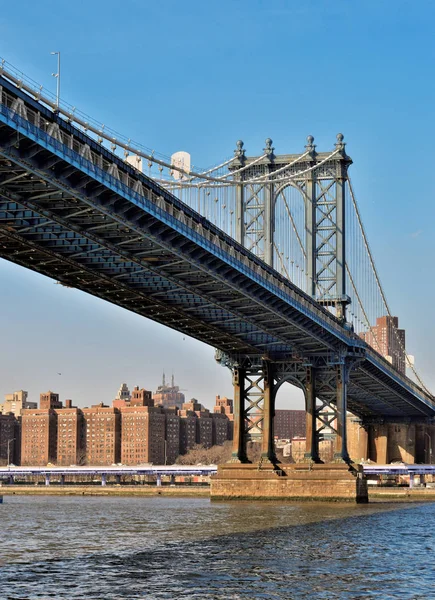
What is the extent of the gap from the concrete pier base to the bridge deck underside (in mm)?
9258

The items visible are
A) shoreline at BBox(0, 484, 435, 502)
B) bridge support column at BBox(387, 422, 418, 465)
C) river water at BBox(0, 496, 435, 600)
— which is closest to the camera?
river water at BBox(0, 496, 435, 600)

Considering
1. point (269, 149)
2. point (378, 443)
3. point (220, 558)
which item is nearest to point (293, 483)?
point (269, 149)

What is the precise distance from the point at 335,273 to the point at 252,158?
11.3 m

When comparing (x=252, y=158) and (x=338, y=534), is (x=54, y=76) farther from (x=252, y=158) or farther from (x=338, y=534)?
(x=252, y=158)

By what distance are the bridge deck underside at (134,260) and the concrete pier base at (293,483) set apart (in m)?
9.26

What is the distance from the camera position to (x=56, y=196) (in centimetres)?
4716

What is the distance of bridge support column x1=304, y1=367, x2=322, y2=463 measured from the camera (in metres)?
91.7

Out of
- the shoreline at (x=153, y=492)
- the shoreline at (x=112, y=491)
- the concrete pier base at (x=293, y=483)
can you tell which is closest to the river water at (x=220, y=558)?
the concrete pier base at (x=293, y=483)

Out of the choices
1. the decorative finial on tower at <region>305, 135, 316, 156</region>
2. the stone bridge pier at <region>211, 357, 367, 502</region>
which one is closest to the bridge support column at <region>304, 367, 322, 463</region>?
the stone bridge pier at <region>211, 357, 367, 502</region>

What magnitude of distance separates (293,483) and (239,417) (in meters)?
8.61

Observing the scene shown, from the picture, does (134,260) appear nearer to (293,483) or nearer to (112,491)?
(293,483)

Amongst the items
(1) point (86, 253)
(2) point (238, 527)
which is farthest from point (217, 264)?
(2) point (238, 527)

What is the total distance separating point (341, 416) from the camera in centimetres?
9244

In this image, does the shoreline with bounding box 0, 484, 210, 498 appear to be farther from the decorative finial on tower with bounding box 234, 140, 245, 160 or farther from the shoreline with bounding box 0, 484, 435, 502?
the decorative finial on tower with bounding box 234, 140, 245, 160
